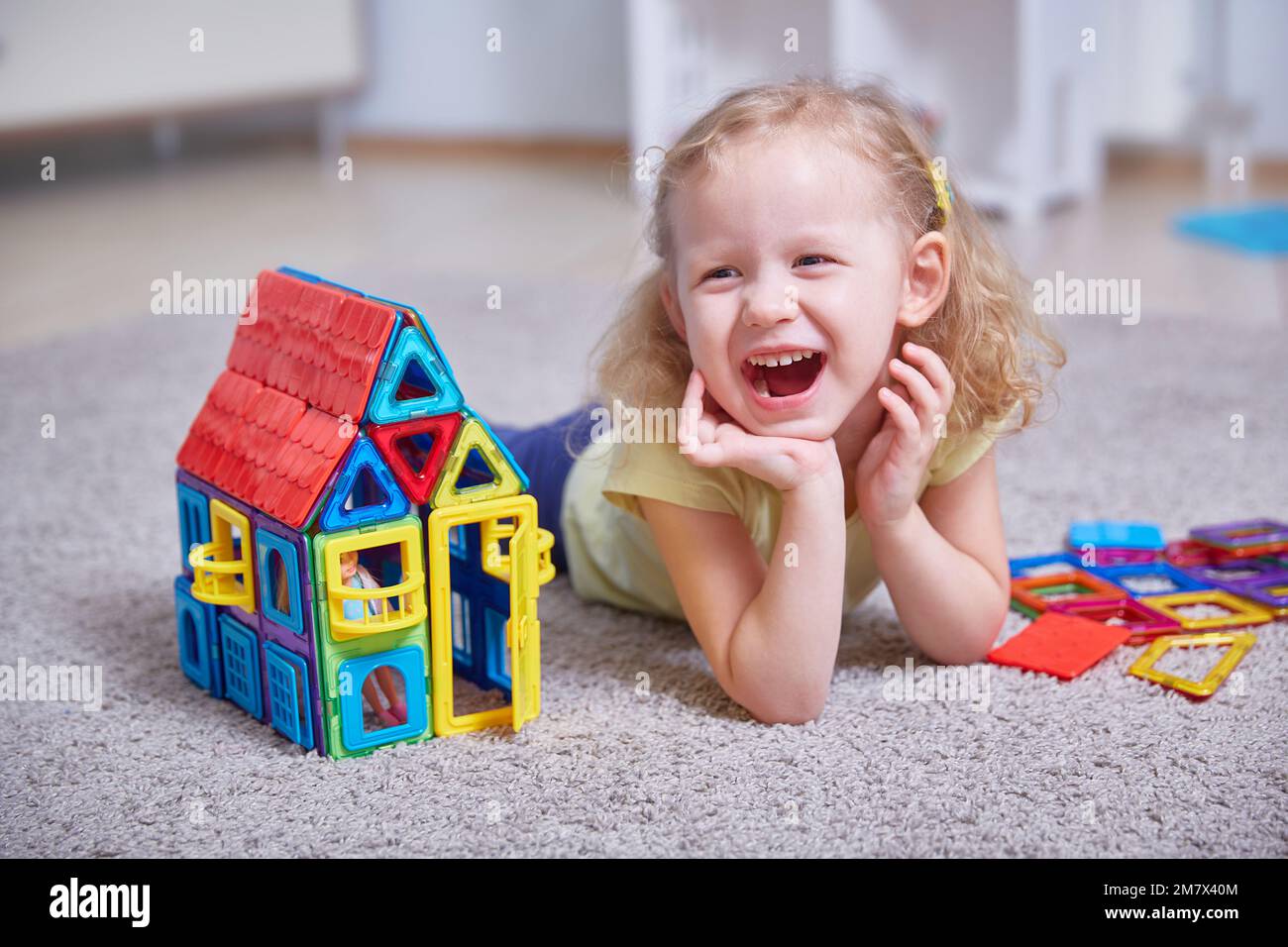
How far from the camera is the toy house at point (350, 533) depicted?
2.75 feet

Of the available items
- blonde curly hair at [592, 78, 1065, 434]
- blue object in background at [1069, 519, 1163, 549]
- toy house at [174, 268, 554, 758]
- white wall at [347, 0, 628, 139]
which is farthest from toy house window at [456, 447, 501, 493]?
white wall at [347, 0, 628, 139]

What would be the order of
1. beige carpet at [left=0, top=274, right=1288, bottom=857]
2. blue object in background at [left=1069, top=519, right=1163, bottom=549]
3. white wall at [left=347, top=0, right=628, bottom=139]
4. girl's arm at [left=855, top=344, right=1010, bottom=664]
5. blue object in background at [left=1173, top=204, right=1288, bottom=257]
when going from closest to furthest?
beige carpet at [left=0, top=274, right=1288, bottom=857]
girl's arm at [left=855, top=344, right=1010, bottom=664]
blue object in background at [left=1069, top=519, right=1163, bottom=549]
blue object in background at [left=1173, top=204, right=1288, bottom=257]
white wall at [left=347, top=0, right=628, bottom=139]

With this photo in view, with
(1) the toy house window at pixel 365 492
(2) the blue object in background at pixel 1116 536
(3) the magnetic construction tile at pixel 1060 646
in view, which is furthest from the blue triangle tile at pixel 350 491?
(2) the blue object in background at pixel 1116 536

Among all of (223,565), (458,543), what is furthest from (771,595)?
(223,565)

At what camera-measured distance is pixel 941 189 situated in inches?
36.3

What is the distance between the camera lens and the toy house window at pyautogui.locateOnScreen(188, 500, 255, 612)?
0.90 metres

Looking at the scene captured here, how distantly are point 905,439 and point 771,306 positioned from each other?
0.43 feet

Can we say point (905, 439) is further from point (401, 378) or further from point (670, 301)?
point (401, 378)

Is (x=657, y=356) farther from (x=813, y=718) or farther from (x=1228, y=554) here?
(x=1228, y=554)

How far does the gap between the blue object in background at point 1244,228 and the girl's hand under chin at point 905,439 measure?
1.69m

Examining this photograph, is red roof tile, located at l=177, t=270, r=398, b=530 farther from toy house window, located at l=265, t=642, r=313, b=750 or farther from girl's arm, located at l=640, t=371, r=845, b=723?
girl's arm, located at l=640, t=371, r=845, b=723

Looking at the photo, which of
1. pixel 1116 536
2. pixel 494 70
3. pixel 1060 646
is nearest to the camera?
pixel 1060 646

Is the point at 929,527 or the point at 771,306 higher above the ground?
the point at 771,306
